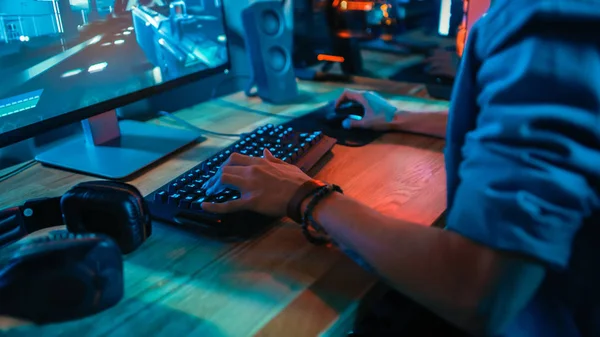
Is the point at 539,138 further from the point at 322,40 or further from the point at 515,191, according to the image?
the point at 322,40

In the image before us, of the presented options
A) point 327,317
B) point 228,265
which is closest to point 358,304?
point 327,317

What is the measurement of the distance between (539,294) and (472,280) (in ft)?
0.55

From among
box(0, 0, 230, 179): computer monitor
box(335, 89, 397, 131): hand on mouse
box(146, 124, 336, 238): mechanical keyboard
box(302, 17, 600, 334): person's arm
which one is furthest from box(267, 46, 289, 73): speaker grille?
box(302, 17, 600, 334): person's arm

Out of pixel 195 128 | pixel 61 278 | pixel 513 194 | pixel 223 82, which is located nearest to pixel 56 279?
pixel 61 278

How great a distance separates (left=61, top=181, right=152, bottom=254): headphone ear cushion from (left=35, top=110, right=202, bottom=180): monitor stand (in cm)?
28

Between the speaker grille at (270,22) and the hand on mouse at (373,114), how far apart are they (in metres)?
0.33

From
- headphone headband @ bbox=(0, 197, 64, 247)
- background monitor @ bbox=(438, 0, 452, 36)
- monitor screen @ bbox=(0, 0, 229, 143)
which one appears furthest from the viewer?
background monitor @ bbox=(438, 0, 452, 36)

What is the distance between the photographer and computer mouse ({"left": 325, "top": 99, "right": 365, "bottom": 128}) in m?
1.14

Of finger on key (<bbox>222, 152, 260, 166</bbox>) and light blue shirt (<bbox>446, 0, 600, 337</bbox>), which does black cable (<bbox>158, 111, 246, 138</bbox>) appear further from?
light blue shirt (<bbox>446, 0, 600, 337</bbox>)

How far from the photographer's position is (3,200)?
852mm

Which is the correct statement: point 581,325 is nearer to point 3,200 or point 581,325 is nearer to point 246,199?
point 246,199

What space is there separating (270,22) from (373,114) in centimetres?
43

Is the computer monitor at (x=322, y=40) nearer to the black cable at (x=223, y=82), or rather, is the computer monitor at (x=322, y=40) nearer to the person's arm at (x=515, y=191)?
the black cable at (x=223, y=82)

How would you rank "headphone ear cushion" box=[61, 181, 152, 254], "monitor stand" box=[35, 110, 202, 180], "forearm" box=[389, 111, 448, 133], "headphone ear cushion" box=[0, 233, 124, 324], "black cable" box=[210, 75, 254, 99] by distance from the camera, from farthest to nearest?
"black cable" box=[210, 75, 254, 99] < "forearm" box=[389, 111, 448, 133] < "monitor stand" box=[35, 110, 202, 180] < "headphone ear cushion" box=[61, 181, 152, 254] < "headphone ear cushion" box=[0, 233, 124, 324]
